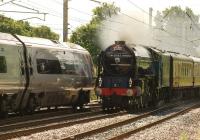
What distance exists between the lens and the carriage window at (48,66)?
21.2m

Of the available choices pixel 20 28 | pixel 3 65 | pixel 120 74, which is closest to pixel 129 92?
pixel 120 74

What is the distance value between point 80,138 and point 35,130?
1883 mm

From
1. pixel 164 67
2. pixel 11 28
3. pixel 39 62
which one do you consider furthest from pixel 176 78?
pixel 11 28

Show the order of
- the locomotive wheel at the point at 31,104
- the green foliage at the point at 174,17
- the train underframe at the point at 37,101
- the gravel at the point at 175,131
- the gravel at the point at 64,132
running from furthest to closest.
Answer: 1. the green foliage at the point at 174,17
2. the locomotive wheel at the point at 31,104
3. the train underframe at the point at 37,101
4. the gravel at the point at 175,131
5. the gravel at the point at 64,132

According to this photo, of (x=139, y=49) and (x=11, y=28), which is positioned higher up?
(x=11, y=28)

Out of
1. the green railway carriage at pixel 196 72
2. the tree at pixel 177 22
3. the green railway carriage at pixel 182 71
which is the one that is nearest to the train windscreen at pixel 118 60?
the green railway carriage at pixel 182 71

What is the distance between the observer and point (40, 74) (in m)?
21.1

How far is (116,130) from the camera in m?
16.4

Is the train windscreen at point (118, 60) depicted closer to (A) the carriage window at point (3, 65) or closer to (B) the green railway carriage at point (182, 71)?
(A) the carriage window at point (3, 65)

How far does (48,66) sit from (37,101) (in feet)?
4.91

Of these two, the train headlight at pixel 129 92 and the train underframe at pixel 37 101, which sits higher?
the train headlight at pixel 129 92

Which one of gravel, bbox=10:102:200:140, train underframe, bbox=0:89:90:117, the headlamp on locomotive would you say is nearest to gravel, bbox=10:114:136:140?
gravel, bbox=10:102:200:140

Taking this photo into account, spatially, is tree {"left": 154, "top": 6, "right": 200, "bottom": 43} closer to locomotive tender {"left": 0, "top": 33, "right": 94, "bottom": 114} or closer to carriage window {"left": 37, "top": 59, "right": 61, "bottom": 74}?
locomotive tender {"left": 0, "top": 33, "right": 94, "bottom": 114}

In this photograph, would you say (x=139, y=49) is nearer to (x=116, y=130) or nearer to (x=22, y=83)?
(x=22, y=83)
